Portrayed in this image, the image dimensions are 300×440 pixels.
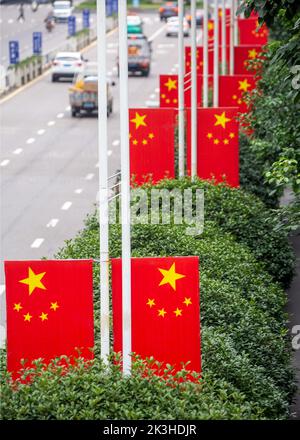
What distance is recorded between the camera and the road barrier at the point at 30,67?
62.7 m

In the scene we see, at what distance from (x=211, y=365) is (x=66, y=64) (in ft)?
169

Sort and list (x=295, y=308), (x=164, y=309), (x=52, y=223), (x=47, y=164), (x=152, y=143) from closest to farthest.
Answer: (x=164, y=309), (x=295, y=308), (x=152, y=143), (x=52, y=223), (x=47, y=164)

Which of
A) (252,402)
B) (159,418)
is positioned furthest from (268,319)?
(159,418)

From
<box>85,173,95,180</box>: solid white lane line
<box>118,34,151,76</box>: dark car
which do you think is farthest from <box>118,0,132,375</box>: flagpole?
<box>118,34,151,76</box>: dark car

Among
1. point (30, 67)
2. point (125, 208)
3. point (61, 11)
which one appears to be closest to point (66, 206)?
point (125, 208)

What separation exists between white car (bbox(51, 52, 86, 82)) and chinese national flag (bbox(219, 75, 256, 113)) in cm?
3151

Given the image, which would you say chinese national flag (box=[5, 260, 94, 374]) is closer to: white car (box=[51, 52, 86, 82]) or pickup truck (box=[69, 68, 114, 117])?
pickup truck (box=[69, 68, 114, 117])

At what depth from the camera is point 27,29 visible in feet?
286

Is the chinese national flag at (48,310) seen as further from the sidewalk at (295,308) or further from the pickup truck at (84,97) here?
the pickup truck at (84,97)

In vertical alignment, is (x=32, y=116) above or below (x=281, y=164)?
below

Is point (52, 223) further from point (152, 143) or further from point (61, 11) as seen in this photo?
point (61, 11)

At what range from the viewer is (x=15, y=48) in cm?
6206
